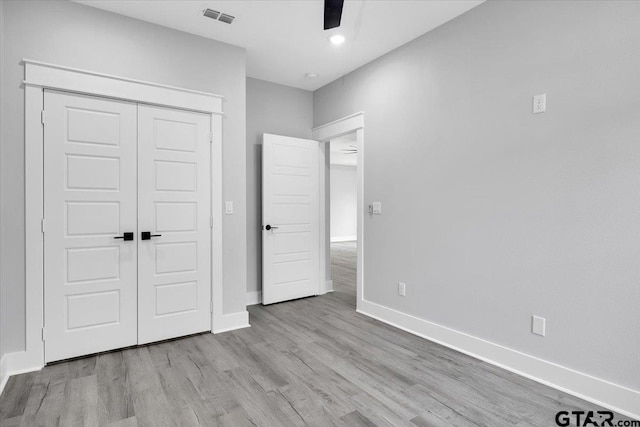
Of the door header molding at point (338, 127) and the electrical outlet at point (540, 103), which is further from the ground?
the door header molding at point (338, 127)

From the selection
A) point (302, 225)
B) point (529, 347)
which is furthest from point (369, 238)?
point (529, 347)

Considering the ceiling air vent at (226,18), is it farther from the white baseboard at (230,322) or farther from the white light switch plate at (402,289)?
the white light switch plate at (402,289)

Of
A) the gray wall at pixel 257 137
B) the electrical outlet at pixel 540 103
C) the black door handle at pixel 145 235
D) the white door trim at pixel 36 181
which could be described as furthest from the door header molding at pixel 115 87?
the electrical outlet at pixel 540 103

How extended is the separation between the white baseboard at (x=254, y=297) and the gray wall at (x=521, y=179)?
5.51 ft

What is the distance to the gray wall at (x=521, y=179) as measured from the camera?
2.03 metres

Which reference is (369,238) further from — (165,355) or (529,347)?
(165,355)

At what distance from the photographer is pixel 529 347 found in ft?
7.99

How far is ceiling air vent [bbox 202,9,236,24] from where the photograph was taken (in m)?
2.89

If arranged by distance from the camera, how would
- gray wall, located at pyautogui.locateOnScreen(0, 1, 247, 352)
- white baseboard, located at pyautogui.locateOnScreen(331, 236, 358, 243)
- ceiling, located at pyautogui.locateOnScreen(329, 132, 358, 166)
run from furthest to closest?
white baseboard, located at pyautogui.locateOnScreen(331, 236, 358, 243) < ceiling, located at pyautogui.locateOnScreen(329, 132, 358, 166) < gray wall, located at pyautogui.locateOnScreen(0, 1, 247, 352)

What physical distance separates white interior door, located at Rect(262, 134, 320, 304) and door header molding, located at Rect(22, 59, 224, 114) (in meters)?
1.08

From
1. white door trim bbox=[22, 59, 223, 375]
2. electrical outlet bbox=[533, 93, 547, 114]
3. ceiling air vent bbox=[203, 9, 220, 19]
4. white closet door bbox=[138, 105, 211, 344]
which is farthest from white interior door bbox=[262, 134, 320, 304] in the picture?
electrical outlet bbox=[533, 93, 547, 114]

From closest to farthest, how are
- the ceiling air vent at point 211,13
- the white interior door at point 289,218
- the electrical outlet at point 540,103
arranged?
the electrical outlet at point 540,103
the ceiling air vent at point 211,13
the white interior door at point 289,218

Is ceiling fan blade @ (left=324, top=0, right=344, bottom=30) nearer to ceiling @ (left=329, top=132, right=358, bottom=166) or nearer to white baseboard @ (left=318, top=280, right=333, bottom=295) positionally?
white baseboard @ (left=318, top=280, right=333, bottom=295)

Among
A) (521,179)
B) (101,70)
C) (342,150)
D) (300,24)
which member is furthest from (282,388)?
(342,150)
